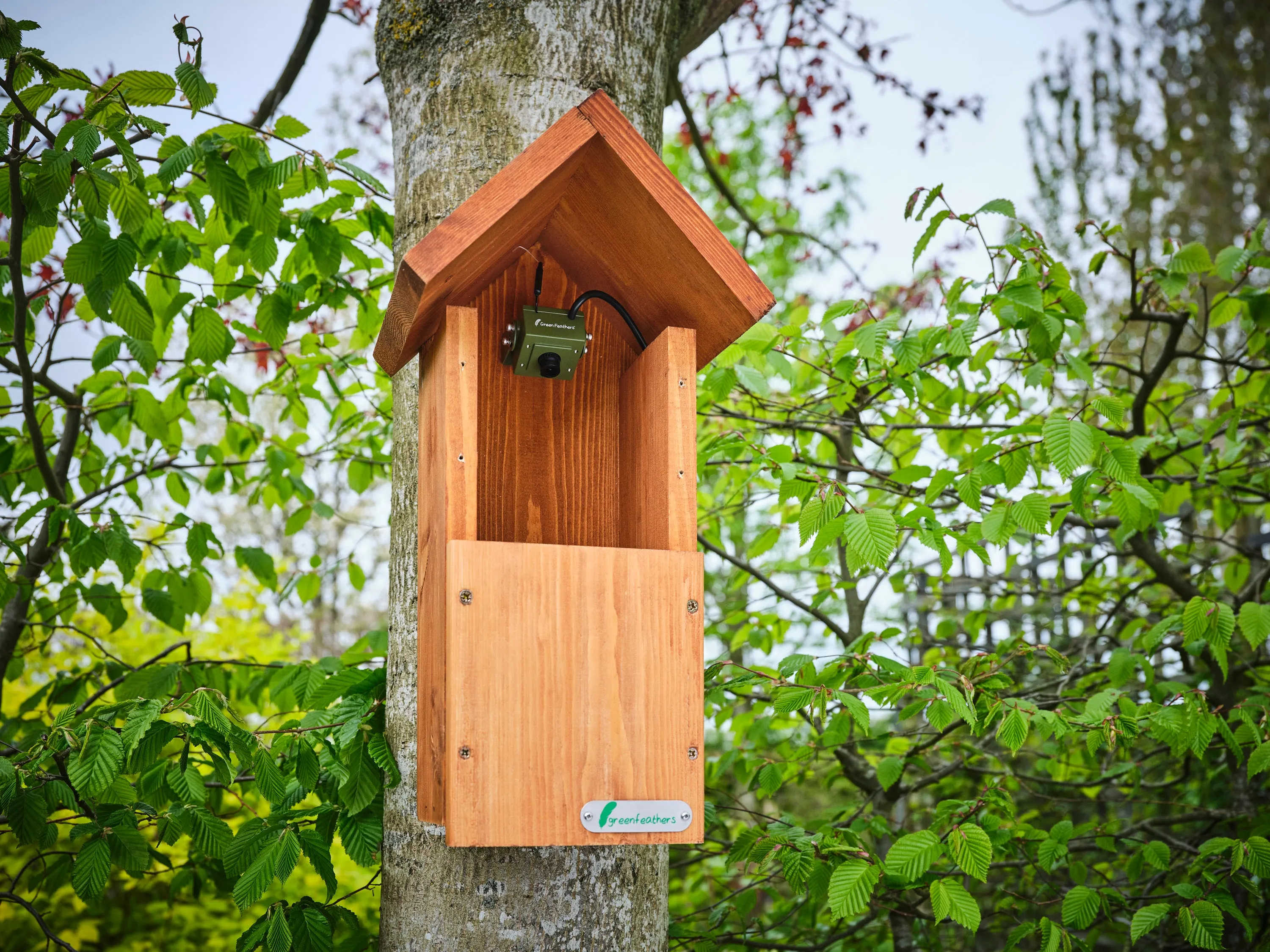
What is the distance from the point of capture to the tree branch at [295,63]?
2.63m

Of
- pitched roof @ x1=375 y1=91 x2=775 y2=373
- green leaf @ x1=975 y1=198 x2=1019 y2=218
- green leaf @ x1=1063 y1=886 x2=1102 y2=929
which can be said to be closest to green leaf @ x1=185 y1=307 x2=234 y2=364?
pitched roof @ x1=375 y1=91 x2=775 y2=373

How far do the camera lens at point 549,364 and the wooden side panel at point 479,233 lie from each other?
0.54 feet

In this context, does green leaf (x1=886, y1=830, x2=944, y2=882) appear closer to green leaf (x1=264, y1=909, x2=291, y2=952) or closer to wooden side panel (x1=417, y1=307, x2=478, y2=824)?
wooden side panel (x1=417, y1=307, x2=478, y2=824)

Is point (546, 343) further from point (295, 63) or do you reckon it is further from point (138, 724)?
point (295, 63)

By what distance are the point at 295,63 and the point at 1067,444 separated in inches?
93.7

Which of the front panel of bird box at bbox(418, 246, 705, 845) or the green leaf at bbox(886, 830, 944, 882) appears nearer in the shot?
the front panel of bird box at bbox(418, 246, 705, 845)

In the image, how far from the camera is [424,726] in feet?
4.74

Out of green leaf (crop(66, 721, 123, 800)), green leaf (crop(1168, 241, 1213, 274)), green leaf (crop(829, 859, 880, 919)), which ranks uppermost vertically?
green leaf (crop(1168, 241, 1213, 274))

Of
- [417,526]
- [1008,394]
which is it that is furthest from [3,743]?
[1008,394]

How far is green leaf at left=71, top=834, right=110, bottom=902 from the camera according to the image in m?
1.54

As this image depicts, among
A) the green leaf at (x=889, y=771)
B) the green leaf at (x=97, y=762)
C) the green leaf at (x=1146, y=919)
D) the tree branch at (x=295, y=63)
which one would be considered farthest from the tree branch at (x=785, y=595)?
the tree branch at (x=295, y=63)

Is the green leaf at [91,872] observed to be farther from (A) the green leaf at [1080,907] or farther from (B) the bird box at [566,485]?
(A) the green leaf at [1080,907]

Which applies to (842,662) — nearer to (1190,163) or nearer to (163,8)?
(163,8)

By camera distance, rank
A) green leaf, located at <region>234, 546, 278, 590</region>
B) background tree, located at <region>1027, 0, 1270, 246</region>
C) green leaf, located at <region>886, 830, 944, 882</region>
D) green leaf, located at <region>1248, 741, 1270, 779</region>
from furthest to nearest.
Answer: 1. background tree, located at <region>1027, 0, 1270, 246</region>
2. green leaf, located at <region>234, 546, 278, 590</region>
3. green leaf, located at <region>1248, 741, 1270, 779</region>
4. green leaf, located at <region>886, 830, 944, 882</region>
